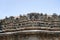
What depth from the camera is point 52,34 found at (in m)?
5.41

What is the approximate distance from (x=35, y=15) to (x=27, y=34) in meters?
20.0

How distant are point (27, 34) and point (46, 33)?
0.58 meters

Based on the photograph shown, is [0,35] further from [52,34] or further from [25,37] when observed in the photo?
[52,34]

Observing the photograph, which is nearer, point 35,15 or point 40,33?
point 40,33

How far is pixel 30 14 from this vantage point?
2594 cm

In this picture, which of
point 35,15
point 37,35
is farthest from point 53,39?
point 35,15

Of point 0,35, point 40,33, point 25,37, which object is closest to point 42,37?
point 40,33

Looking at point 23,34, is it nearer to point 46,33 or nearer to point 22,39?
point 22,39

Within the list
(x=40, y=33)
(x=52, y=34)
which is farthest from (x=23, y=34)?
(x=52, y=34)

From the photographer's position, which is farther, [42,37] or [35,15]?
[35,15]

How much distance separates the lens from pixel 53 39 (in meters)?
5.44

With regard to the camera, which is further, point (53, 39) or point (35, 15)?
point (35, 15)

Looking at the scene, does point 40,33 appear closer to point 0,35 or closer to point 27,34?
point 27,34

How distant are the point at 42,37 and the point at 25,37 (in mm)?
520
